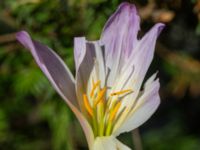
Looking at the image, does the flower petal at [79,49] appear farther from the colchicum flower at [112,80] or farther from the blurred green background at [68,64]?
the blurred green background at [68,64]

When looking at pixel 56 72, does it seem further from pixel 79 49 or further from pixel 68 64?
pixel 68 64

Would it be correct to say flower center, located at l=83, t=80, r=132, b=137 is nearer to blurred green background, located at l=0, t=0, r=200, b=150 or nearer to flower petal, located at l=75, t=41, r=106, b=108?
flower petal, located at l=75, t=41, r=106, b=108

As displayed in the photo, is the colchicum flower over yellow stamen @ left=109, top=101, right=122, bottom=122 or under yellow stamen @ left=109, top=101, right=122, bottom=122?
over

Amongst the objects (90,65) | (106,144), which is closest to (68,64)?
(90,65)

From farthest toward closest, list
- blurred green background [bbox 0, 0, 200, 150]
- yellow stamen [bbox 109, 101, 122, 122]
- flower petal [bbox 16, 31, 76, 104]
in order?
blurred green background [bbox 0, 0, 200, 150]
yellow stamen [bbox 109, 101, 122, 122]
flower petal [bbox 16, 31, 76, 104]

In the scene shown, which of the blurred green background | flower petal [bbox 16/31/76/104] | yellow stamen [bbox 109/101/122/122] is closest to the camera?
flower petal [bbox 16/31/76/104]

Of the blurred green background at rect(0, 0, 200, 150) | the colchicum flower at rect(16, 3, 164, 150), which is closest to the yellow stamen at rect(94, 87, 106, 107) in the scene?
the colchicum flower at rect(16, 3, 164, 150)

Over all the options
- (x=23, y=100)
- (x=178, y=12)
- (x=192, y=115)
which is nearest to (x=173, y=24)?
(x=178, y=12)
